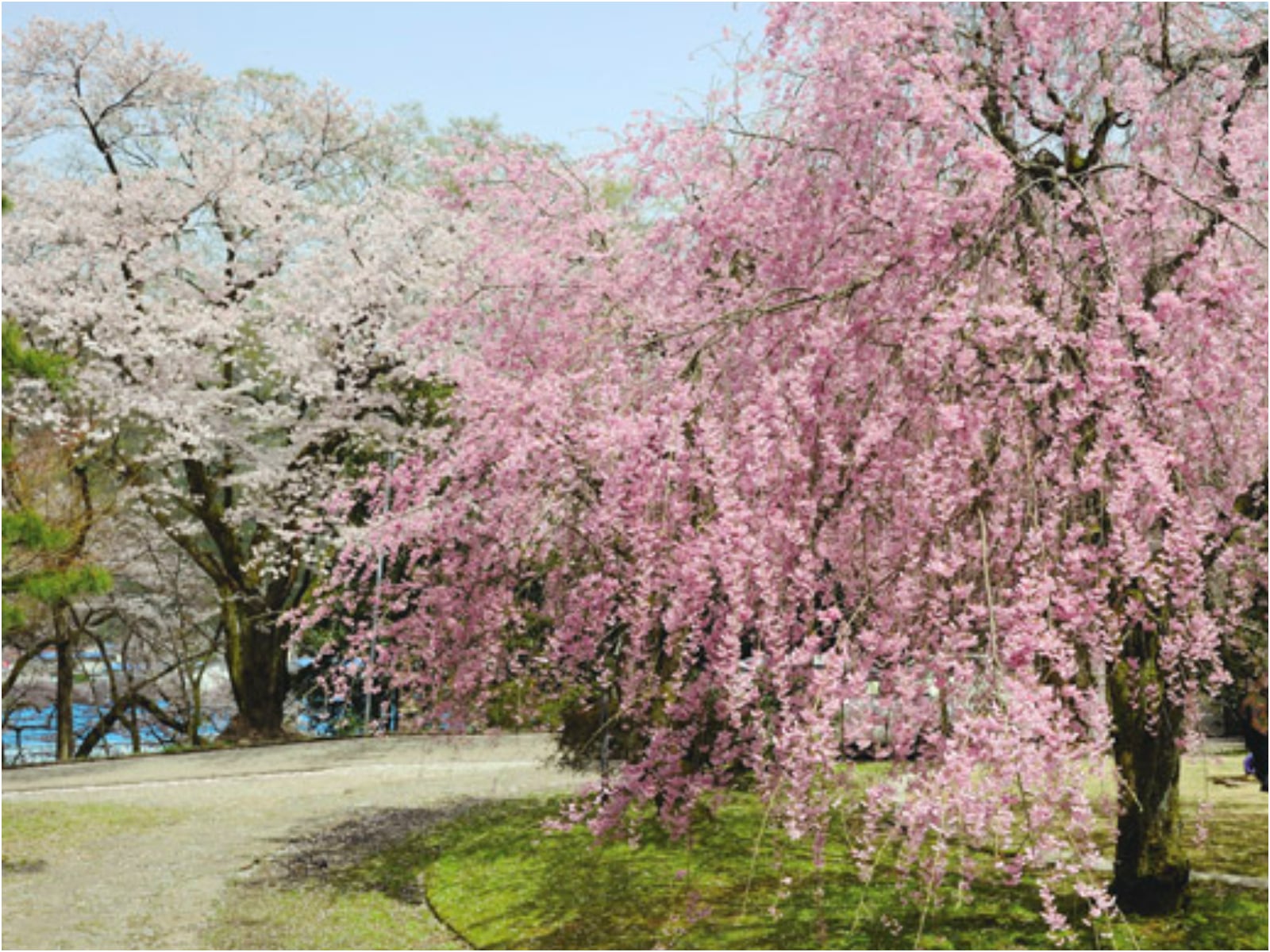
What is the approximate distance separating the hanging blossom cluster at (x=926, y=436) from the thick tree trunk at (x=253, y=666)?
1309cm

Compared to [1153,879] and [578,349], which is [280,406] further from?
[1153,879]

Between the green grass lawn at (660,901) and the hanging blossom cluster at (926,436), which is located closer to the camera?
the hanging blossom cluster at (926,436)

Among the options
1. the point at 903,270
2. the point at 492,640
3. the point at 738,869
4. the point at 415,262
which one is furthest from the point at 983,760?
the point at 415,262

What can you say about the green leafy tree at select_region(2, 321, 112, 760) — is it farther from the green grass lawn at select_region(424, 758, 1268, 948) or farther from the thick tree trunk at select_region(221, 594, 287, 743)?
the green grass lawn at select_region(424, 758, 1268, 948)

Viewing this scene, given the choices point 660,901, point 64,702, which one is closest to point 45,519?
point 660,901

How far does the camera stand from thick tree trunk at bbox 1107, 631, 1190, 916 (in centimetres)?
758

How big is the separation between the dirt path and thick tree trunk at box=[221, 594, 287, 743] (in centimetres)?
137

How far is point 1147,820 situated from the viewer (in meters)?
7.61

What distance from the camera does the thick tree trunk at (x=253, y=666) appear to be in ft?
65.2

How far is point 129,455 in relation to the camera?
65.3 feet

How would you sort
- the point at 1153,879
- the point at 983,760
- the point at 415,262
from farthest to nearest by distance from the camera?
1. the point at 415,262
2. the point at 1153,879
3. the point at 983,760

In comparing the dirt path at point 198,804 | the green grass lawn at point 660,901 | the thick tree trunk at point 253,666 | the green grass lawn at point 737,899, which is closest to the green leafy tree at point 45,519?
the dirt path at point 198,804

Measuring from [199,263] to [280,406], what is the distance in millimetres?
2728

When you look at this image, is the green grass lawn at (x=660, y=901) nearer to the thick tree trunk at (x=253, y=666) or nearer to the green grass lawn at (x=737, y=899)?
the green grass lawn at (x=737, y=899)
